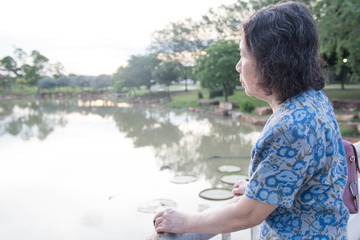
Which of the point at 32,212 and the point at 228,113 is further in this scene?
the point at 228,113

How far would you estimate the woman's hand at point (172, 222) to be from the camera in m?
0.71

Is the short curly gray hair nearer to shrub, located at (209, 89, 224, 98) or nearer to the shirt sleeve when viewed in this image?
the shirt sleeve

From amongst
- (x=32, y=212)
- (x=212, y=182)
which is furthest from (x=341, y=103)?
(x=32, y=212)

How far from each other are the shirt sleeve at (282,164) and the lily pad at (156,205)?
3.20 metres

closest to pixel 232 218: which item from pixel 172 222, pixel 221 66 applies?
pixel 172 222

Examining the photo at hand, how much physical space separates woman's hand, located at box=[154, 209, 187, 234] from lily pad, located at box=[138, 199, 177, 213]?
302 cm

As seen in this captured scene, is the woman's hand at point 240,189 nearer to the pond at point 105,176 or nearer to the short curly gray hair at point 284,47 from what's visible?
the short curly gray hair at point 284,47

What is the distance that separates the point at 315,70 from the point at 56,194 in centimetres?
436

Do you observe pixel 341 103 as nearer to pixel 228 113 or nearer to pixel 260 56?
pixel 228 113

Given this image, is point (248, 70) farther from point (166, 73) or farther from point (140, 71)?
point (140, 71)

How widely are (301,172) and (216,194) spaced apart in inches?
139

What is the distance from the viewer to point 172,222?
713mm

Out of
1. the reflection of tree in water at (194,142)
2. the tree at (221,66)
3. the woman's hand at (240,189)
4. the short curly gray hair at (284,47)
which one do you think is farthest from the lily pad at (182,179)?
the tree at (221,66)

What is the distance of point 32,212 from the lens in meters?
3.81
